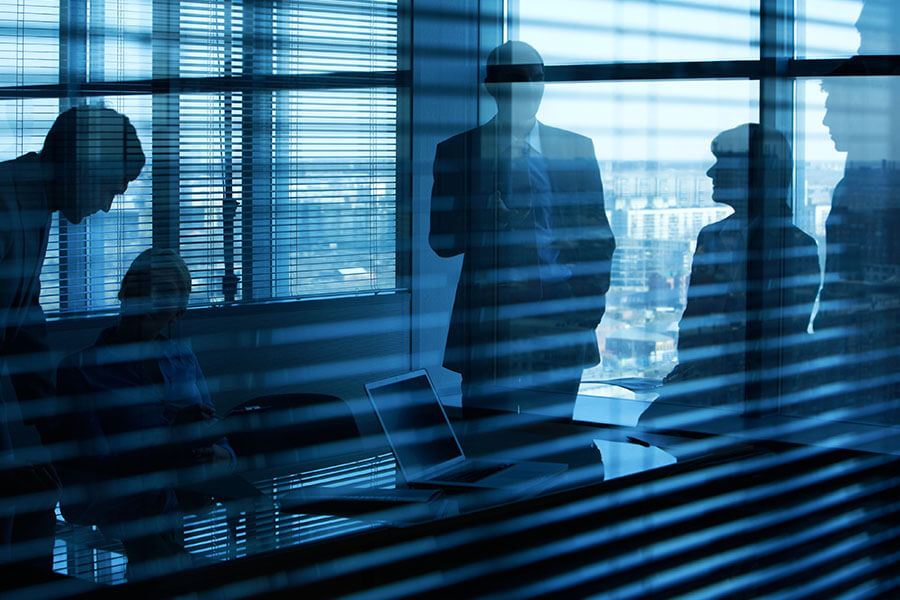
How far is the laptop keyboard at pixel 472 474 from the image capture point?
1866 mm

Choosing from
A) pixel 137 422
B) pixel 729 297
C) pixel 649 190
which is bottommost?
pixel 137 422

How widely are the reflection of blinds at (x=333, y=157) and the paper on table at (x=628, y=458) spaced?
1144 millimetres

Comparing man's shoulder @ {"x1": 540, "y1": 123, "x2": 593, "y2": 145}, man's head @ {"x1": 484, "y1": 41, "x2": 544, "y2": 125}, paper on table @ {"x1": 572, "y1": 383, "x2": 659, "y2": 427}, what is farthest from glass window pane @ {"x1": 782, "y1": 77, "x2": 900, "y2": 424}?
man's head @ {"x1": 484, "y1": 41, "x2": 544, "y2": 125}

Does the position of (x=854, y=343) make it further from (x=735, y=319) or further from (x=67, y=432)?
(x=67, y=432)

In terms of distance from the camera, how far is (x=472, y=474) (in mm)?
1907

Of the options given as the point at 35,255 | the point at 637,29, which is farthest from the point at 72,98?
the point at 637,29

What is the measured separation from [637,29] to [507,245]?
29.7 inches

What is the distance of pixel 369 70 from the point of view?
337 cm

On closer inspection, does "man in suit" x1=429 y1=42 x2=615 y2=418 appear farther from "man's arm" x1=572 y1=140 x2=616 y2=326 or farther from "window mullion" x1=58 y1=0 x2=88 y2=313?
"window mullion" x1=58 y1=0 x2=88 y2=313

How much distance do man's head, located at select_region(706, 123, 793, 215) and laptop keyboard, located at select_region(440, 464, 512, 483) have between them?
5.65 ft

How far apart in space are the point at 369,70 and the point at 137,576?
7.60 feet

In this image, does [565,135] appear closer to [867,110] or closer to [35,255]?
[867,110]

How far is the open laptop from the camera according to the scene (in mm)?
1832

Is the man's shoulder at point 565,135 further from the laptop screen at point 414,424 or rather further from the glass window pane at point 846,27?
the laptop screen at point 414,424
